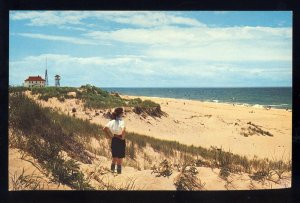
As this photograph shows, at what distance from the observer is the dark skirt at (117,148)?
6.21 meters

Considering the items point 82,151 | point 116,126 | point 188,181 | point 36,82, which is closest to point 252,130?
point 188,181

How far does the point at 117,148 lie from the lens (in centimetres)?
623

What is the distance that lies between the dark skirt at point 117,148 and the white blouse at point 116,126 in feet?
0.35

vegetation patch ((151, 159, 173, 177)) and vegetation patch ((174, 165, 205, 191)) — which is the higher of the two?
vegetation patch ((151, 159, 173, 177))

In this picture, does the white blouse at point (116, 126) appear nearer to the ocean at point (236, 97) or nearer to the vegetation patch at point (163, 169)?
the ocean at point (236, 97)

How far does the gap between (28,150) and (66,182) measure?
30.2 inches

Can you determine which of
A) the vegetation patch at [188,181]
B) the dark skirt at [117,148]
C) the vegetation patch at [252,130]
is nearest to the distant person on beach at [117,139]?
the dark skirt at [117,148]

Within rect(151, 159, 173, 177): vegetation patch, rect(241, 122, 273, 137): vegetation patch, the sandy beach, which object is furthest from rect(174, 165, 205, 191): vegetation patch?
rect(241, 122, 273, 137): vegetation patch

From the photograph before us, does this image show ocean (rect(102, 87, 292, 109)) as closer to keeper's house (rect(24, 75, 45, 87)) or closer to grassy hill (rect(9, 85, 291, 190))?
grassy hill (rect(9, 85, 291, 190))

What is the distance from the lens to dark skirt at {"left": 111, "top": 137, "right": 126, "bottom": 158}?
245 inches
